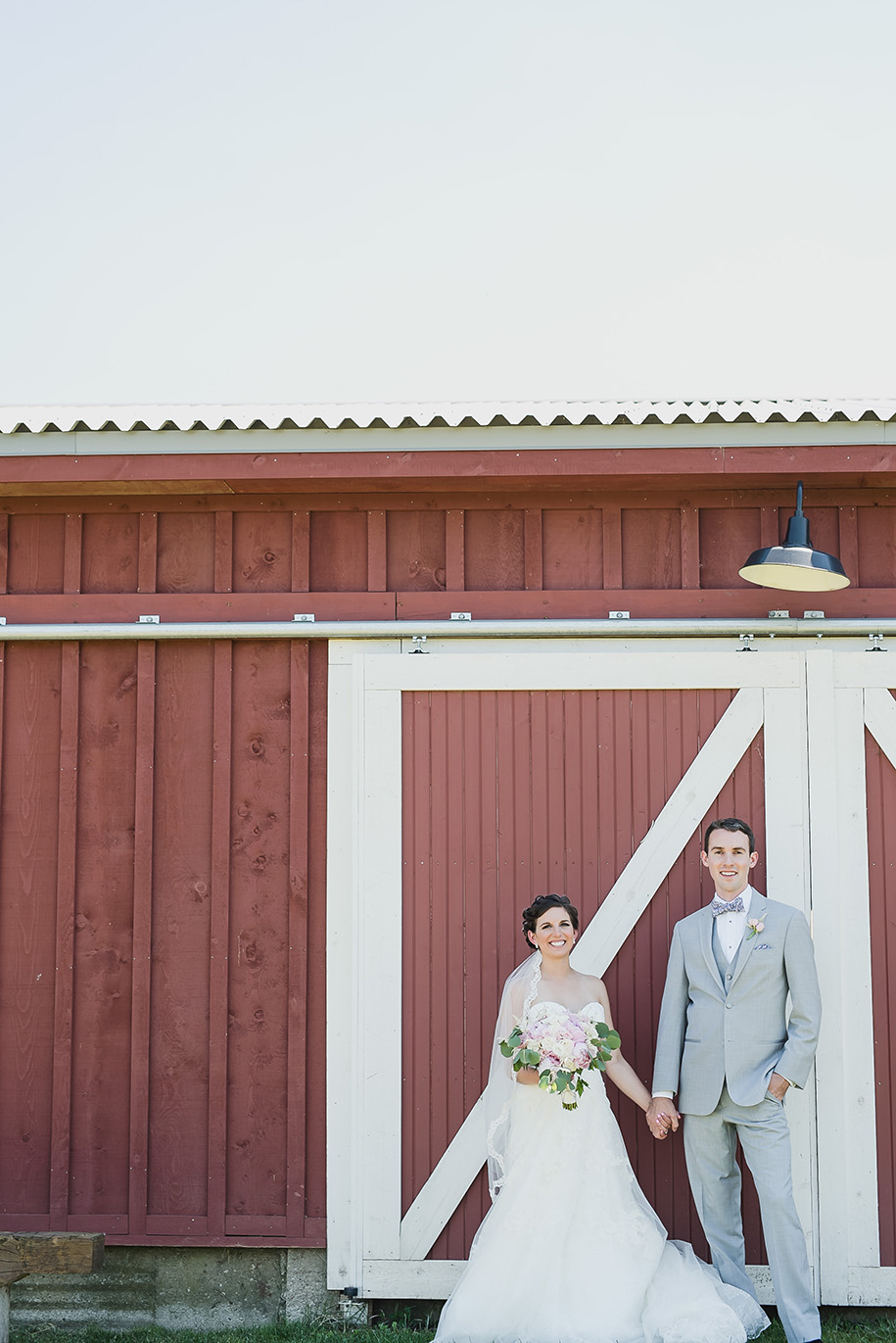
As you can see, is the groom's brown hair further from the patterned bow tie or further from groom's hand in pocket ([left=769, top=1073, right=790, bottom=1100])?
groom's hand in pocket ([left=769, top=1073, right=790, bottom=1100])

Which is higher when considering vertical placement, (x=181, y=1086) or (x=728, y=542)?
(x=728, y=542)

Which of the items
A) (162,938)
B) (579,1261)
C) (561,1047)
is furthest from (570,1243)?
(162,938)

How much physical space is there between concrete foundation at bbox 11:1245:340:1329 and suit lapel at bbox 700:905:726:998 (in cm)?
214

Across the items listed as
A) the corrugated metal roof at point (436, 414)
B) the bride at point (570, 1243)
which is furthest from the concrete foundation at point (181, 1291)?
the corrugated metal roof at point (436, 414)

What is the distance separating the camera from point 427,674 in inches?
212

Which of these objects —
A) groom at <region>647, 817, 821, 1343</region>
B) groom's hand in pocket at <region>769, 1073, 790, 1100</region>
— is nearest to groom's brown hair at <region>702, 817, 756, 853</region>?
groom at <region>647, 817, 821, 1343</region>

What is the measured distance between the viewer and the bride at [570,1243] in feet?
14.1

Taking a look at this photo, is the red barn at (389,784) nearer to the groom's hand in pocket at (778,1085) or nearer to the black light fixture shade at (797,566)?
the black light fixture shade at (797,566)

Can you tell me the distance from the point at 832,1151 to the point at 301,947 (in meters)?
2.44

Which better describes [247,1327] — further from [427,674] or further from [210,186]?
[210,186]

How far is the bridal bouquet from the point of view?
4453 millimetres

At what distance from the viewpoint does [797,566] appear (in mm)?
4766

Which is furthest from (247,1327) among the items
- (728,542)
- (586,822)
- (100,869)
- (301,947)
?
(728,542)

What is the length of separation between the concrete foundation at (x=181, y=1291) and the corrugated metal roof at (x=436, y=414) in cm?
362
